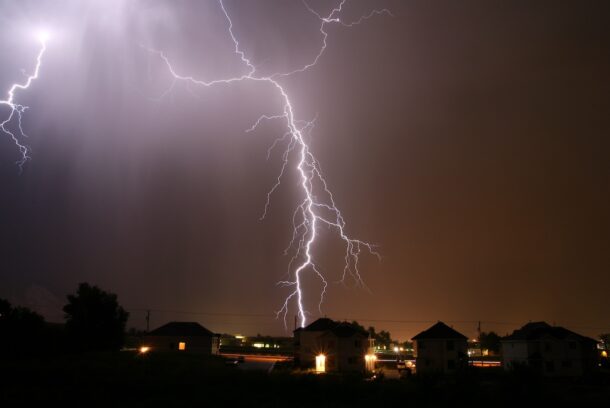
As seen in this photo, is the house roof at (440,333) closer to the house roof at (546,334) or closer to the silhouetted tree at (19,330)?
the house roof at (546,334)

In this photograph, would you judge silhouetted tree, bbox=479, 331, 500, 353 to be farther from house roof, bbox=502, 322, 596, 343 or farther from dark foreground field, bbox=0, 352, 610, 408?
dark foreground field, bbox=0, 352, 610, 408

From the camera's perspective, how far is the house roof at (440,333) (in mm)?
40188

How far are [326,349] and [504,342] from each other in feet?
44.3

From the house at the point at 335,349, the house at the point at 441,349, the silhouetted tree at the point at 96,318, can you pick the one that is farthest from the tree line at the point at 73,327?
the house at the point at 441,349

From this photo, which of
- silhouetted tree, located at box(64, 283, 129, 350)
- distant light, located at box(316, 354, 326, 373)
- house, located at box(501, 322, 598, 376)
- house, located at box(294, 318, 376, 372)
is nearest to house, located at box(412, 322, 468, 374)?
house, located at box(501, 322, 598, 376)

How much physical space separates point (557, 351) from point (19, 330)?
35596 millimetres

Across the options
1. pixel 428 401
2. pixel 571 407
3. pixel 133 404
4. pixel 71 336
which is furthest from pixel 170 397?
pixel 71 336

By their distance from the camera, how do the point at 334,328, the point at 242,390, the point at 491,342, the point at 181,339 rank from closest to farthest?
the point at 242,390 < the point at 334,328 < the point at 181,339 < the point at 491,342

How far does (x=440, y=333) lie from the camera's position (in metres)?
40.6

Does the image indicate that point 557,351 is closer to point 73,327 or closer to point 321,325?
point 321,325

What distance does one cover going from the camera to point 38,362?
29531mm

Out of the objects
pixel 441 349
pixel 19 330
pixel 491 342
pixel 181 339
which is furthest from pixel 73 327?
pixel 491 342

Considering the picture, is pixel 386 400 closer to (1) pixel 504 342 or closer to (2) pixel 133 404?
(2) pixel 133 404

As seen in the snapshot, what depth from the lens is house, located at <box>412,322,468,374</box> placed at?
3969cm
